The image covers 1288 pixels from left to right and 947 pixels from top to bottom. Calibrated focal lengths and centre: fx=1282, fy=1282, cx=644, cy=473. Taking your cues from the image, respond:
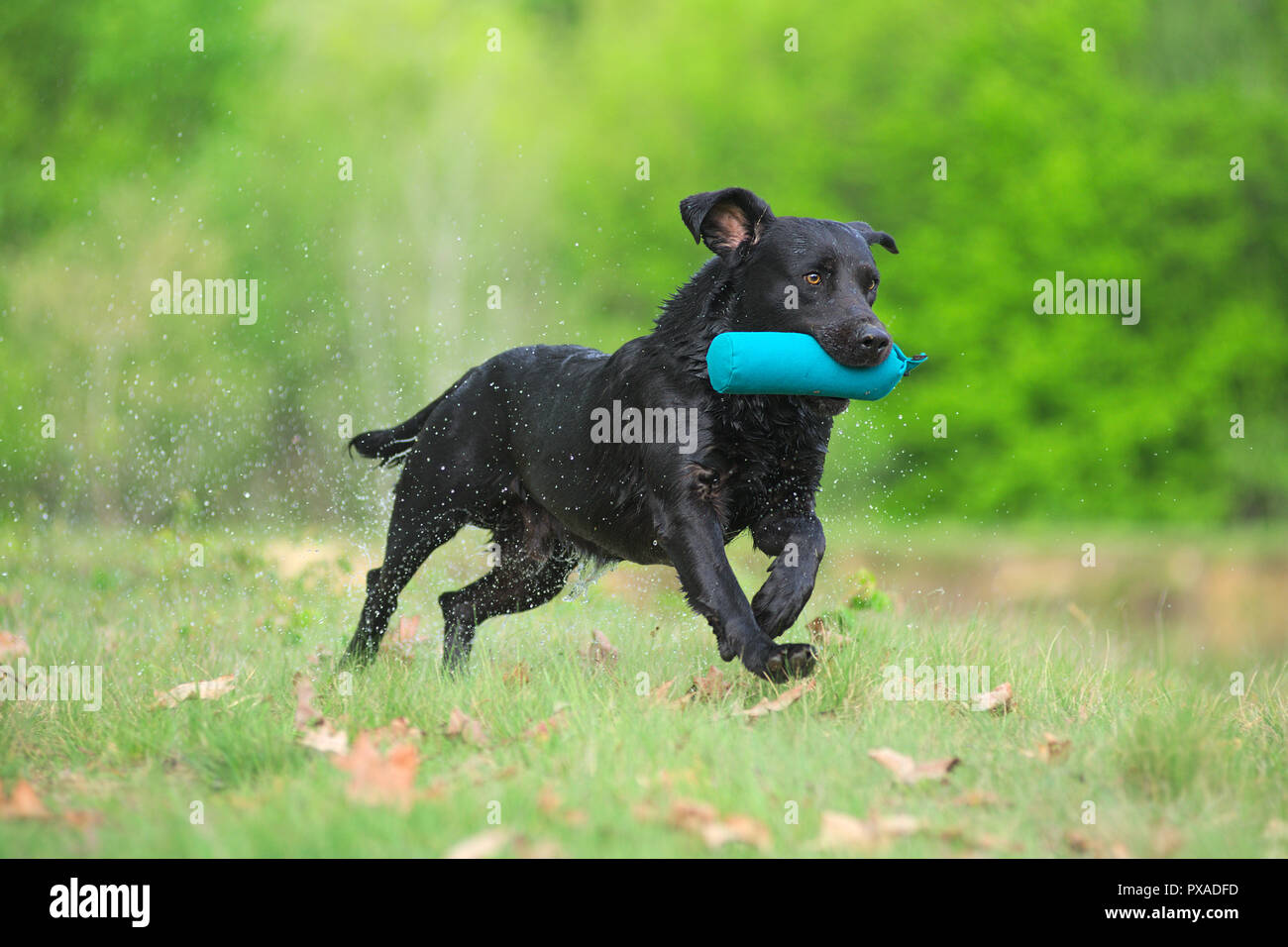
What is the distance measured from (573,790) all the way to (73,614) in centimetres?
412

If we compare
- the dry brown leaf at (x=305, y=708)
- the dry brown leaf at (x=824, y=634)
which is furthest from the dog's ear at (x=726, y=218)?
the dry brown leaf at (x=305, y=708)

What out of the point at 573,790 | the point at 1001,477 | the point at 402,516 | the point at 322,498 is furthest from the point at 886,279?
the point at 573,790

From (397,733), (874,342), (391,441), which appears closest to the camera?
(397,733)

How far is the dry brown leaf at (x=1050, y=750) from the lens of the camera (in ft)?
12.5

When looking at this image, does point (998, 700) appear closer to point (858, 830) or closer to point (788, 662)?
point (788, 662)

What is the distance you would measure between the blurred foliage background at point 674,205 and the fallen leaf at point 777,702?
36.7ft

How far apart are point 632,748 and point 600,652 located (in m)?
1.69

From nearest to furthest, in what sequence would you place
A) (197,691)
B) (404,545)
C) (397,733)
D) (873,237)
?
1. (397,733)
2. (197,691)
3. (873,237)
4. (404,545)

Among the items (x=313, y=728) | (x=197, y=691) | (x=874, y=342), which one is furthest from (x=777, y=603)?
(x=197, y=691)

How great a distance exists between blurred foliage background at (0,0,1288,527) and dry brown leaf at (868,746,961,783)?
11795 millimetres

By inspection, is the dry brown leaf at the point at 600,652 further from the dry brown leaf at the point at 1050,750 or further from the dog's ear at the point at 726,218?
the dry brown leaf at the point at 1050,750

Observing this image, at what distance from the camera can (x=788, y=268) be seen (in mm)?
4637

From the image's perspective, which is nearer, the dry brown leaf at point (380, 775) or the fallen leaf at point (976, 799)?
the dry brown leaf at point (380, 775)

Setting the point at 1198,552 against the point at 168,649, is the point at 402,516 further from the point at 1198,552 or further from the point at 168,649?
the point at 1198,552
